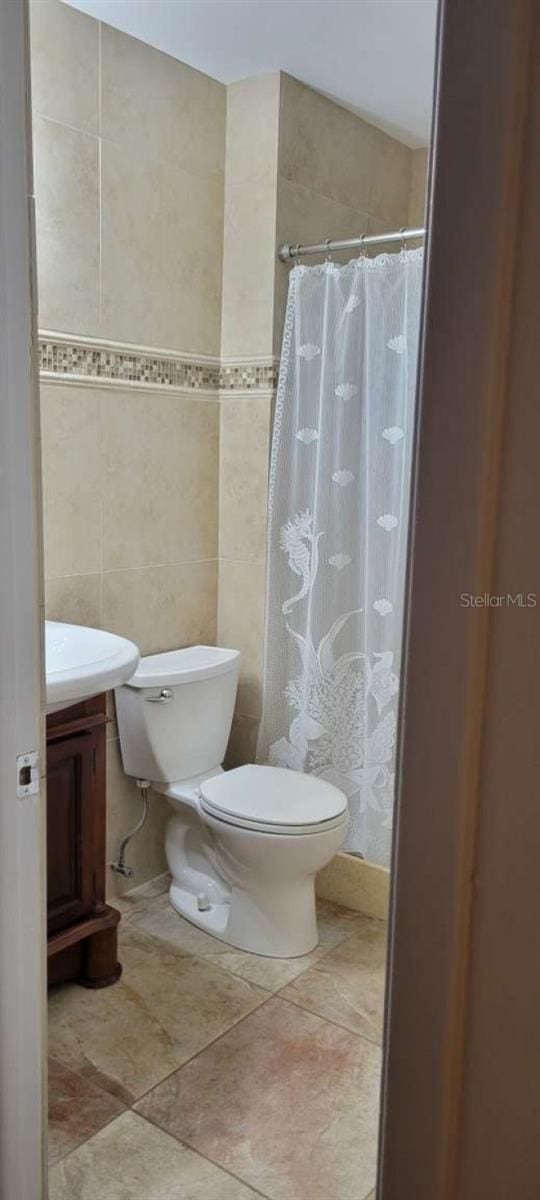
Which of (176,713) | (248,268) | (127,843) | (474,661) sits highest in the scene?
(248,268)

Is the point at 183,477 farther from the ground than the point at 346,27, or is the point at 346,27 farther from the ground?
the point at 346,27

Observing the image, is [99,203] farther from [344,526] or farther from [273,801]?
[273,801]

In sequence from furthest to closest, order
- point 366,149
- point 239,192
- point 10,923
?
point 366,149, point 239,192, point 10,923

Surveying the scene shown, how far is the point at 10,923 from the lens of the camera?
1071 mm

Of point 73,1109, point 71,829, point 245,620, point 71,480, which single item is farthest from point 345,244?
point 73,1109

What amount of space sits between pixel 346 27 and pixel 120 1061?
7.97ft

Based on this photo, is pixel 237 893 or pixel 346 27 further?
pixel 237 893

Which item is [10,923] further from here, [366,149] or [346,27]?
[366,149]

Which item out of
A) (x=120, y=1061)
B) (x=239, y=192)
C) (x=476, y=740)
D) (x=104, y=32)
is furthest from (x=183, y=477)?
(x=476, y=740)

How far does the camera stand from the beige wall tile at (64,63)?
2.03 metres

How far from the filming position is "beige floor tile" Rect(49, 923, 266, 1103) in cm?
189

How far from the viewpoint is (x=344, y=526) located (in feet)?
7.98

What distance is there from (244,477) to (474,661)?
226 centimetres

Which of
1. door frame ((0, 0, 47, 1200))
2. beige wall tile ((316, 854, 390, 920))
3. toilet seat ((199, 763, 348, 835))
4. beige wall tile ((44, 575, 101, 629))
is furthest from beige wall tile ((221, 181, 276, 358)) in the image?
door frame ((0, 0, 47, 1200))
